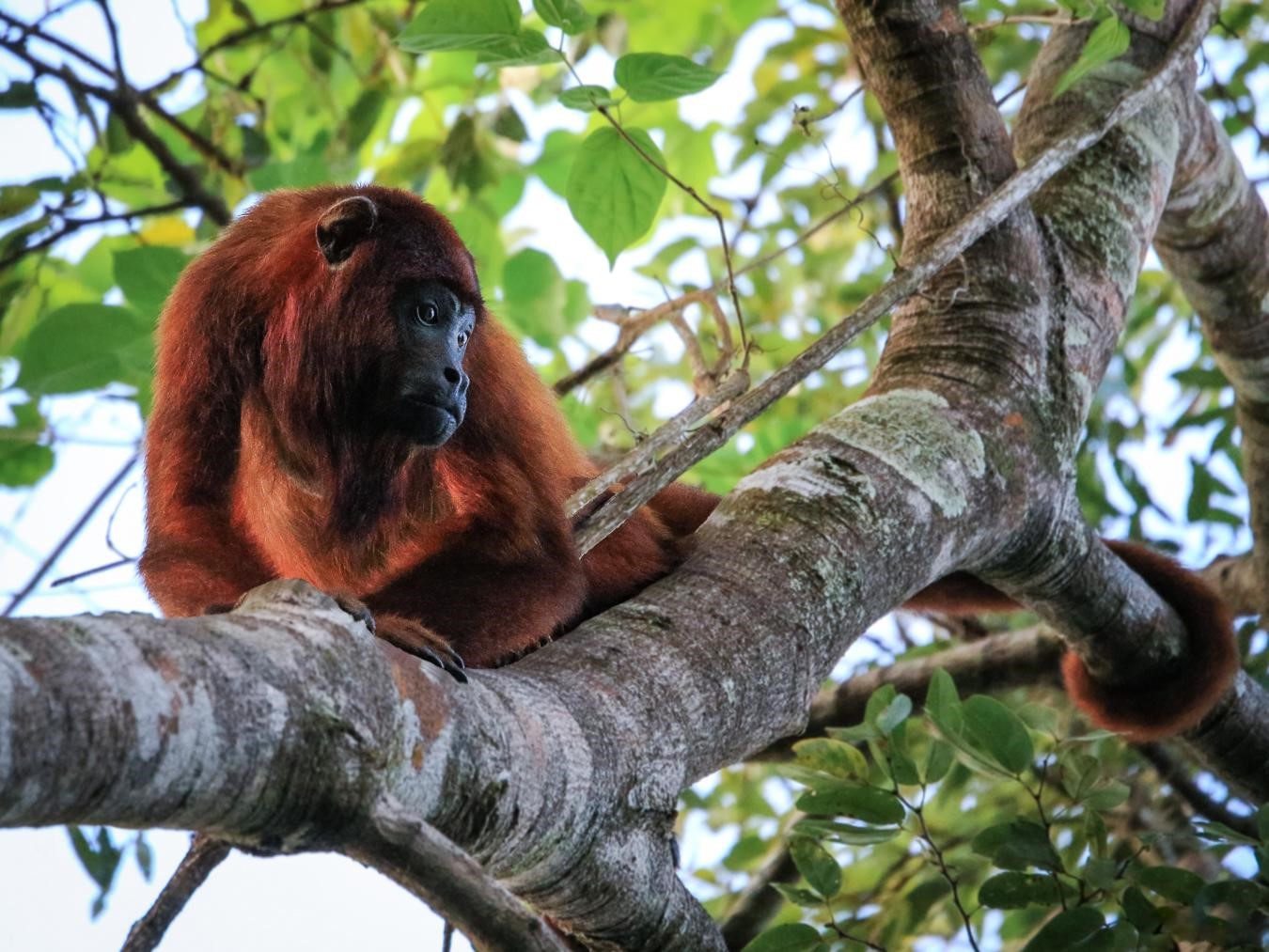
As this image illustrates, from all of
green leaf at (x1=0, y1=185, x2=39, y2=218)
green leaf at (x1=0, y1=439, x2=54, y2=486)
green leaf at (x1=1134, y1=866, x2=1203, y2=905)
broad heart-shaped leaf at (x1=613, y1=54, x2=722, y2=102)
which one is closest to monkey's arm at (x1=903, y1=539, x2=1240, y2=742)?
green leaf at (x1=1134, y1=866, x2=1203, y2=905)

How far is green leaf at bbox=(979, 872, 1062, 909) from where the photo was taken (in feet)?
5.59

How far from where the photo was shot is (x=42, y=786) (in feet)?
2.60

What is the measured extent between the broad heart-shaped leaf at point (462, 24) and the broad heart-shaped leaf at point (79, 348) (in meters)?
0.85

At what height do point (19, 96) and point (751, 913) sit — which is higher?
point (19, 96)

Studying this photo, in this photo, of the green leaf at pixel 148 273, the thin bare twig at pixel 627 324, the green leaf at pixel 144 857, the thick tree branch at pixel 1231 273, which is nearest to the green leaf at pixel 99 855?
the green leaf at pixel 144 857

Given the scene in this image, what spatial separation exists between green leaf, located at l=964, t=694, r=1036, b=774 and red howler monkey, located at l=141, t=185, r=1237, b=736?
0.53m

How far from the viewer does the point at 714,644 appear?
1496 millimetres

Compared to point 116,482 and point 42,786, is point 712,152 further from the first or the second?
point 42,786

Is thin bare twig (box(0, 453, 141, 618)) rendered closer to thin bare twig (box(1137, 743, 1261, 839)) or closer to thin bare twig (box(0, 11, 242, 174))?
thin bare twig (box(0, 11, 242, 174))

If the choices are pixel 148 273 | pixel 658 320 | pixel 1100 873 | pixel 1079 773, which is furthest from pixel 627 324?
pixel 1100 873

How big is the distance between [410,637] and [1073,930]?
0.89m

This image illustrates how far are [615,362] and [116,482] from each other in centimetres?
102

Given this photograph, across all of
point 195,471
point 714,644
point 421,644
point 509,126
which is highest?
point 509,126

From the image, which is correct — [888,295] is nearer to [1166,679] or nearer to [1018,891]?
[1018,891]
